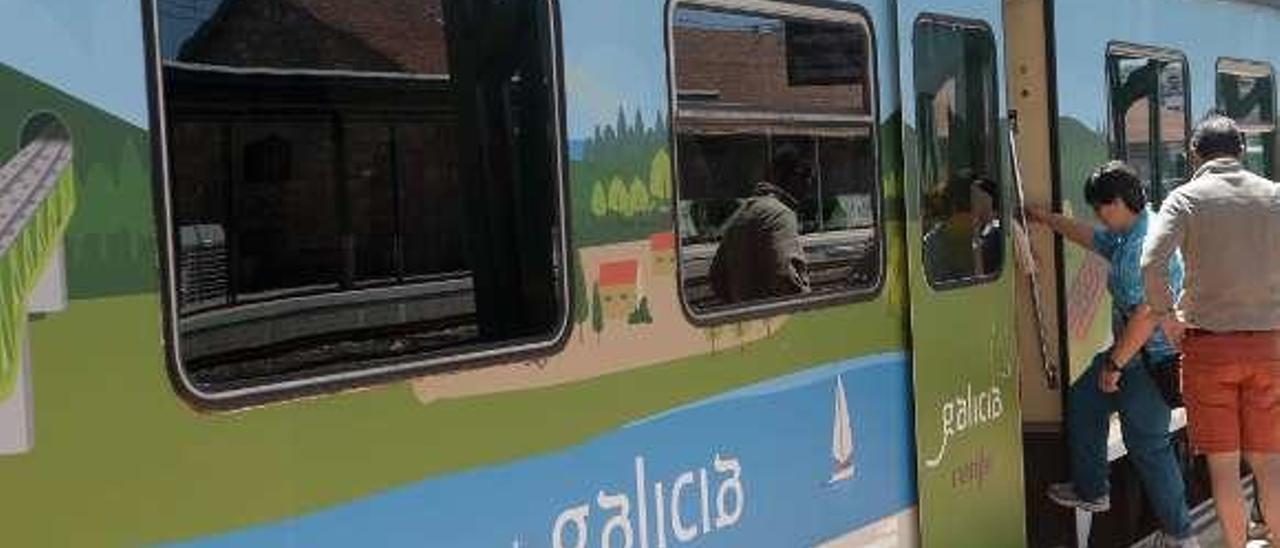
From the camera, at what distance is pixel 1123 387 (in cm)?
585

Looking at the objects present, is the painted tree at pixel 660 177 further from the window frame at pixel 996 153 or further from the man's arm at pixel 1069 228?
the man's arm at pixel 1069 228

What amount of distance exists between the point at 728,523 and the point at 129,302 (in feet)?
5.82

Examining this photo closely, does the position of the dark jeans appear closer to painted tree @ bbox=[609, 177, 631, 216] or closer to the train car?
the train car

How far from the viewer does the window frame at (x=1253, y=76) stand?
7.49 metres

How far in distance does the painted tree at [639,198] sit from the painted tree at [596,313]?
8.6 inches

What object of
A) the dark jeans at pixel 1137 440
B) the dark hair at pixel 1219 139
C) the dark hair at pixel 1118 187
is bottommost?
the dark jeans at pixel 1137 440

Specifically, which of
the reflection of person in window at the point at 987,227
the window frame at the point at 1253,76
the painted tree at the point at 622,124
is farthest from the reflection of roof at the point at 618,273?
the window frame at the point at 1253,76

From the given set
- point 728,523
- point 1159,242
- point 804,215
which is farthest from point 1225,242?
point 728,523

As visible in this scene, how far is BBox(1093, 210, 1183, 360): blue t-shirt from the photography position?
5660 mm

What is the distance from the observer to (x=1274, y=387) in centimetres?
556

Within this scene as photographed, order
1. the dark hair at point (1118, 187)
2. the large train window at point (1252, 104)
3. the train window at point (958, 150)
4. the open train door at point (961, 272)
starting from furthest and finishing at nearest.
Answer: the large train window at point (1252, 104) → the dark hair at point (1118, 187) → the train window at point (958, 150) → the open train door at point (961, 272)

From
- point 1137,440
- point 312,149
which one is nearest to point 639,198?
Answer: point 312,149

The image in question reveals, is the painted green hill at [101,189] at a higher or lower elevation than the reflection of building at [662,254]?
higher

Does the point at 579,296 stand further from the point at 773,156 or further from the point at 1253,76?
the point at 1253,76
